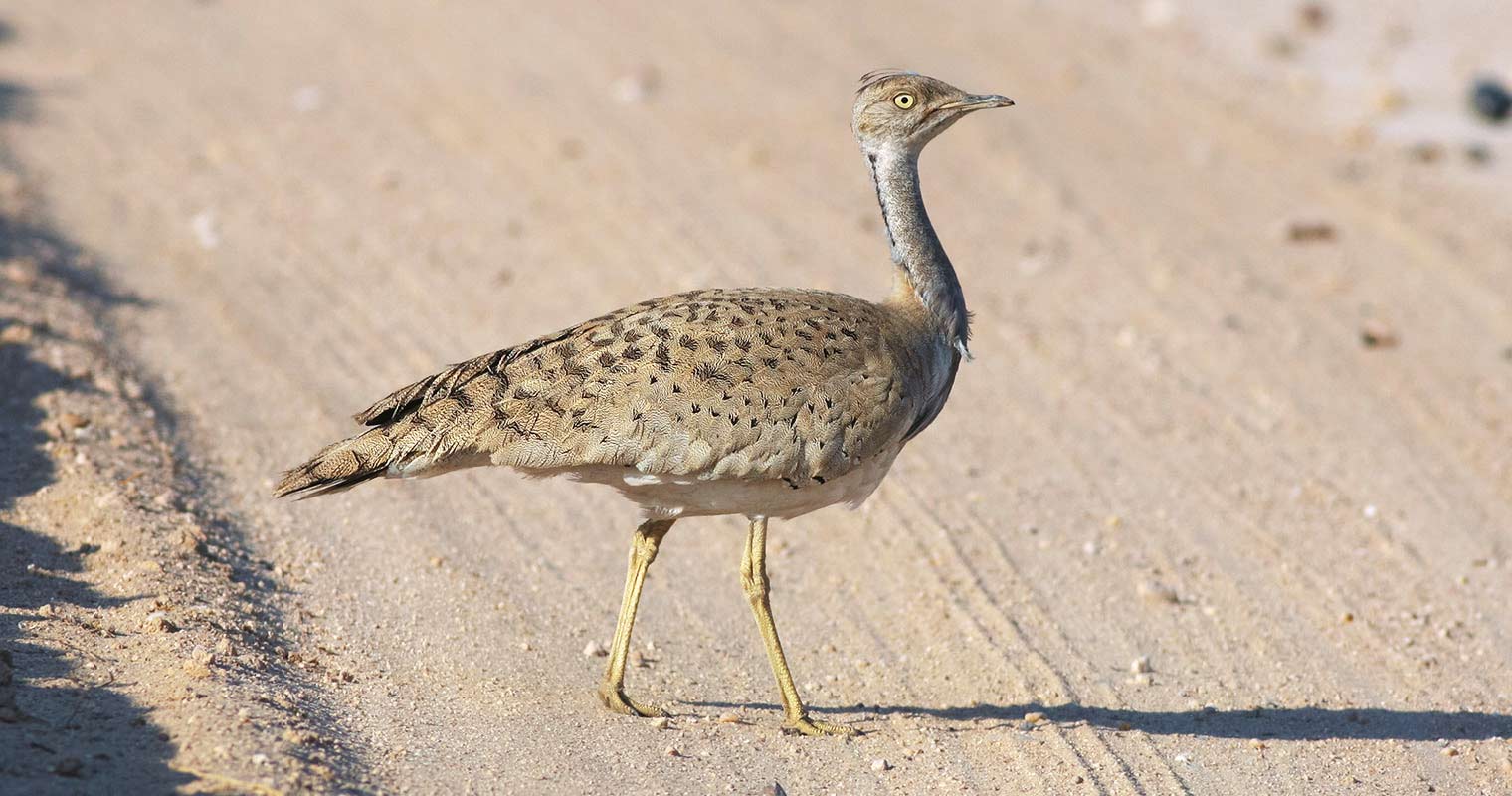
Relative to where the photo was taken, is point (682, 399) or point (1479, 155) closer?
point (682, 399)

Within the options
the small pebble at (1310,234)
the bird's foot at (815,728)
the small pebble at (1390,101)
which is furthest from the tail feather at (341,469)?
the small pebble at (1390,101)

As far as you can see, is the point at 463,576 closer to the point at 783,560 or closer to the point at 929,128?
the point at 783,560

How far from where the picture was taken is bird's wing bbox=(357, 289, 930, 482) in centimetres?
521

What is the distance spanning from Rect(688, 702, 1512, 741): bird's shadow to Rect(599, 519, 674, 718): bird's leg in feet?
0.92

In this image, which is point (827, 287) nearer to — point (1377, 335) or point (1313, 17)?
point (1377, 335)

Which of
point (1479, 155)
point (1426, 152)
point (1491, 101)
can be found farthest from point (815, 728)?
point (1491, 101)

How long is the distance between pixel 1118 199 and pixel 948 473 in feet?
12.4

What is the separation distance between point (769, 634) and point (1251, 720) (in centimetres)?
175

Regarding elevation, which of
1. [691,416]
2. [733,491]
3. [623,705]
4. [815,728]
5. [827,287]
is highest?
[691,416]

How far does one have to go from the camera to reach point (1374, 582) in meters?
6.91

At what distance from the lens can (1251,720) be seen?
5.88 meters

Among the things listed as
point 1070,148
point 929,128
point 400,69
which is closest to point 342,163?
point 400,69

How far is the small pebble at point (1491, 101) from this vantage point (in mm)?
11828

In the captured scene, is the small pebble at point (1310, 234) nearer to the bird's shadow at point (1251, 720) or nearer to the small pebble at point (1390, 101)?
the small pebble at point (1390, 101)
